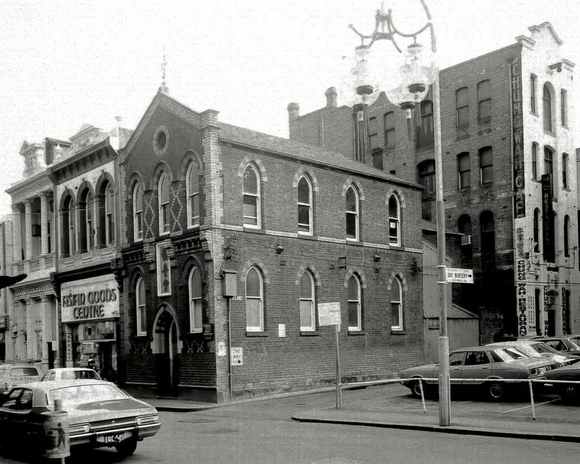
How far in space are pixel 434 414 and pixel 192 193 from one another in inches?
471

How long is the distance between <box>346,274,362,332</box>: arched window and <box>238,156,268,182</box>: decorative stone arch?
588 centimetres

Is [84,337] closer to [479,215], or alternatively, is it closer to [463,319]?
[463,319]

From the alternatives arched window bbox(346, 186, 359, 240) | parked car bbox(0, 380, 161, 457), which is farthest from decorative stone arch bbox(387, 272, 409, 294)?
parked car bbox(0, 380, 161, 457)

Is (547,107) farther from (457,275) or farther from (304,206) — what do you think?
(457,275)

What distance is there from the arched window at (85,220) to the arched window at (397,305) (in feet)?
44.0

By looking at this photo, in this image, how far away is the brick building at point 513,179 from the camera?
36062 millimetres

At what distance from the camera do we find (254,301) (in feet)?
82.7

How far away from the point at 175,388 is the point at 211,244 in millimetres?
5664

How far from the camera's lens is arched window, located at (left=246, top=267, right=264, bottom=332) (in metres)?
25.0

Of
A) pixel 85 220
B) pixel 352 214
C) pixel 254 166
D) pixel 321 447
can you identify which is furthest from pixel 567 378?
pixel 85 220

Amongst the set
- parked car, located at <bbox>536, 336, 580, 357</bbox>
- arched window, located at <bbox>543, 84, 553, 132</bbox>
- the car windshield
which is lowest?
parked car, located at <bbox>536, 336, 580, 357</bbox>

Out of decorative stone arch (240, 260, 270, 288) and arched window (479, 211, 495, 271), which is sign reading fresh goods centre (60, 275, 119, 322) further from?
arched window (479, 211, 495, 271)

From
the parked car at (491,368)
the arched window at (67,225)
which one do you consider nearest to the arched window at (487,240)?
the parked car at (491,368)

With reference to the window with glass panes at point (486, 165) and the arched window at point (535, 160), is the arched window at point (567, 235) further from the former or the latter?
the window with glass panes at point (486, 165)
